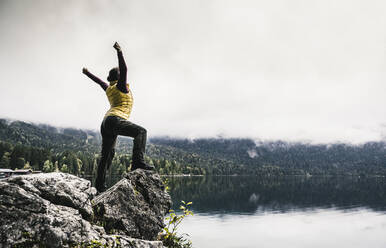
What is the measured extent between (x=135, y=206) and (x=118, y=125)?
2.79 m

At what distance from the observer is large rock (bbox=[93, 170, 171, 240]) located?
6.76 metres

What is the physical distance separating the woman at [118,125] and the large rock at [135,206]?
641 millimetres

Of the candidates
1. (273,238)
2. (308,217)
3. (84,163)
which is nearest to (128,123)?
(273,238)

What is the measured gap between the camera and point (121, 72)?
7.66 metres

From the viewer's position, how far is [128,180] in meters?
7.85

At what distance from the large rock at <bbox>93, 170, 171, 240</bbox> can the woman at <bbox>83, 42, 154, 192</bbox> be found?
2.10ft

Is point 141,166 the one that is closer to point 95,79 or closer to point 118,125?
point 118,125

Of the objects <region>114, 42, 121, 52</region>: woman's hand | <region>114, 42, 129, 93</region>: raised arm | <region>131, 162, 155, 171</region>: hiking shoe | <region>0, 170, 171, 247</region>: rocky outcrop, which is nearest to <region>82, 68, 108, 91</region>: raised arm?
<region>114, 42, 129, 93</region>: raised arm

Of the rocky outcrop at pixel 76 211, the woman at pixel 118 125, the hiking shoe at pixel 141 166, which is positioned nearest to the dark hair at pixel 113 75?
the woman at pixel 118 125

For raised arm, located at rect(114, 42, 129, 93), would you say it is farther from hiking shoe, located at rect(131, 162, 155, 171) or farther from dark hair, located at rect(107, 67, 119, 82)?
hiking shoe, located at rect(131, 162, 155, 171)

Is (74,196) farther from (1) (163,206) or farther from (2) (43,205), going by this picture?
(1) (163,206)

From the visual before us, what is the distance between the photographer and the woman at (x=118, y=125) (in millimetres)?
7945

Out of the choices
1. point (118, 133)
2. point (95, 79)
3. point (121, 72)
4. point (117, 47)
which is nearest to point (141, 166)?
point (118, 133)

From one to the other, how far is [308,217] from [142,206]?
70.6m
